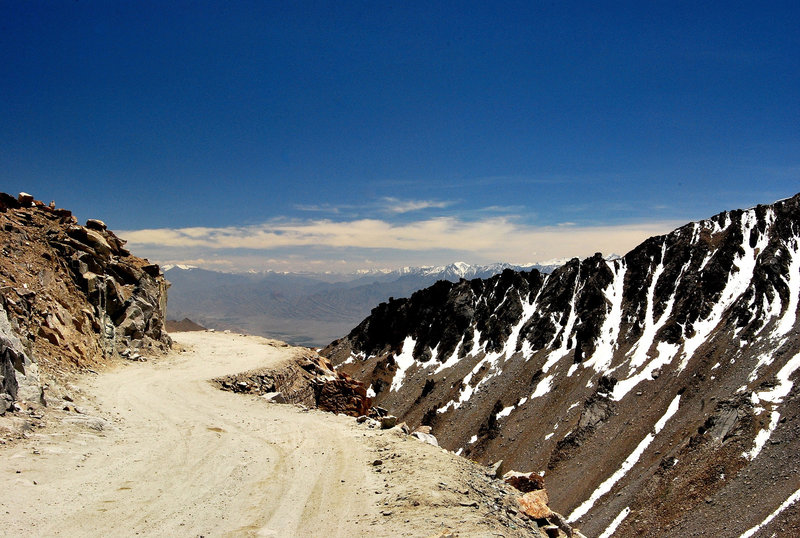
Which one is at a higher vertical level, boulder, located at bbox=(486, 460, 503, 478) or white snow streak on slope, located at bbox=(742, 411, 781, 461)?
boulder, located at bbox=(486, 460, 503, 478)

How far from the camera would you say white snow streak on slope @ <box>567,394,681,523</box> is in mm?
61506

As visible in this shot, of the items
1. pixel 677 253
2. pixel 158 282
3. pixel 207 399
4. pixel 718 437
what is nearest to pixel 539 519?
pixel 207 399

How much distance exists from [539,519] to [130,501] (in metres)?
12.2

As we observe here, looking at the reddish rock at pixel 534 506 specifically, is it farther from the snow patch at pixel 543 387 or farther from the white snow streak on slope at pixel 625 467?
the snow patch at pixel 543 387

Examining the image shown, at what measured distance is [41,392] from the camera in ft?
59.3

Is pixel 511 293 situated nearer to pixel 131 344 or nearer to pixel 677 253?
pixel 677 253

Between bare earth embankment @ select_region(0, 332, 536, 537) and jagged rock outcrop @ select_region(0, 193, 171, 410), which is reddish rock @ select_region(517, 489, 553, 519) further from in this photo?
jagged rock outcrop @ select_region(0, 193, 171, 410)

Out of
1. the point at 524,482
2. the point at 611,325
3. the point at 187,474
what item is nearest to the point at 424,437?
the point at 524,482

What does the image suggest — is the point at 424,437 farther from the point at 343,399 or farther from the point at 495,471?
the point at 343,399

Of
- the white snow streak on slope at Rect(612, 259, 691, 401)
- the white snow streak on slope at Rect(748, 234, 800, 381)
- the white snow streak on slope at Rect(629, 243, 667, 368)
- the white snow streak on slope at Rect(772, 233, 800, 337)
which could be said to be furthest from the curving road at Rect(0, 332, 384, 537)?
the white snow streak on slope at Rect(629, 243, 667, 368)

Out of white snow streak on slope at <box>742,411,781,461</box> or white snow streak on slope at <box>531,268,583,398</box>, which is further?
white snow streak on slope at <box>531,268,583,398</box>

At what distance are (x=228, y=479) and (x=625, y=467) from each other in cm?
6977

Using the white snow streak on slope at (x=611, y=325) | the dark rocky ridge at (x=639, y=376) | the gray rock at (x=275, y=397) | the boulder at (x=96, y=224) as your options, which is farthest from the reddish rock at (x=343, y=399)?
the white snow streak on slope at (x=611, y=325)

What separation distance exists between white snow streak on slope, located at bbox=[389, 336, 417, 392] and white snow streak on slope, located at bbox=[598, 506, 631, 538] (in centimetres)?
7947
